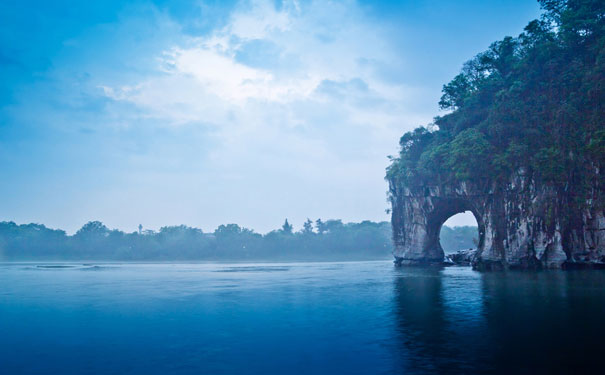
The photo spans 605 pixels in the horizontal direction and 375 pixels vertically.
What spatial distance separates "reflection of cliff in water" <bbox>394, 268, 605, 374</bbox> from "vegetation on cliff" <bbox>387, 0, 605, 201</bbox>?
1328cm

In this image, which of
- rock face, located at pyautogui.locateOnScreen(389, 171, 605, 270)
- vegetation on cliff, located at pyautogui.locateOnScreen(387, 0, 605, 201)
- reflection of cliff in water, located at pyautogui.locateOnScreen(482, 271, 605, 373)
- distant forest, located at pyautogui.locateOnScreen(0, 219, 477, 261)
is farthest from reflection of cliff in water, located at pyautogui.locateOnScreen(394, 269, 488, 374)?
distant forest, located at pyautogui.locateOnScreen(0, 219, 477, 261)

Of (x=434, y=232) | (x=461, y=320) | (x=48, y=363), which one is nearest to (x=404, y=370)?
(x=461, y=320)

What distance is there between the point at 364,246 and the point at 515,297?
3445 inches

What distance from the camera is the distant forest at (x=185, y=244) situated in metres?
91.9

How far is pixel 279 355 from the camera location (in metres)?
8.53

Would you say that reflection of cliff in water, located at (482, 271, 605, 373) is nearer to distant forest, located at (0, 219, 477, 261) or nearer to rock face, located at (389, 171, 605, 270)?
rock face, located at (389, 171, 605, 270)

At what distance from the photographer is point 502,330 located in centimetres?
998

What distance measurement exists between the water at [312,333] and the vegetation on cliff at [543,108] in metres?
12.6

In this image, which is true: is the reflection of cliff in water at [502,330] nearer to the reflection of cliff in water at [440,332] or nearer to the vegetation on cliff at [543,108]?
the reflection of cliff in water at [440,332]

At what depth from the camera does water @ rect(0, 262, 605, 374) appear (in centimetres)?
767

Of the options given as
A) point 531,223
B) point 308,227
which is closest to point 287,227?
point 308,227

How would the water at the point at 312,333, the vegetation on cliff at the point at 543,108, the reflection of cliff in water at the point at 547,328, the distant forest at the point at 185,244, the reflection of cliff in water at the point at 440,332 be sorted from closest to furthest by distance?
the reflection of cliff in water at the point at 547,328
the reflection of cliff in water at the point at 440,332
the water at the point at 312,333
the vegetation on cliff at the point at 543,108
the distant forest at the point at 185,244

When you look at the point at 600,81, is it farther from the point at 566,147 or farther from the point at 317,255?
the point at 317,255

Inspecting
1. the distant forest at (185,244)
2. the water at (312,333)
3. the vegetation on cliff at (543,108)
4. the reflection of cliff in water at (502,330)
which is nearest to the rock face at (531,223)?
the vegetation on cliff at (543,108)
